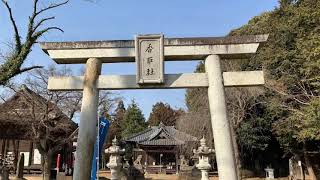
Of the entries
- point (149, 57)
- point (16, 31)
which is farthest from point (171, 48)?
point (16, 31)

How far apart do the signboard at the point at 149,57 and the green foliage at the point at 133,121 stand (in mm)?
49222

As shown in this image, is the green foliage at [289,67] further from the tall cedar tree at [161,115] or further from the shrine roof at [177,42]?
the tall cedar tree at [161,115]

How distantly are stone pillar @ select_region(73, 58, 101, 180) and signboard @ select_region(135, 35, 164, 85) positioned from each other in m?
1.11

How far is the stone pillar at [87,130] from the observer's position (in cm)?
830

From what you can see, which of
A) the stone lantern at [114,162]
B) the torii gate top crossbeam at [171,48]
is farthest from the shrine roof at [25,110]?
the torii gate top crossbeam at [171,48]

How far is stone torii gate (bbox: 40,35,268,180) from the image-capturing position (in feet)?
27.9

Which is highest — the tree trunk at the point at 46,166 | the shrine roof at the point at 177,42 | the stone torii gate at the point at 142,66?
the shrine roof at the point at 177,42

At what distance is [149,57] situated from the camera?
8.77m

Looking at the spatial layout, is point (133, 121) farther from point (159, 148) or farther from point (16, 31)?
point (16, 31)

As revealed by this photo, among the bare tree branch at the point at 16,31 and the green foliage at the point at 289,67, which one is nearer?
the bare tree branch at the point at 16,31

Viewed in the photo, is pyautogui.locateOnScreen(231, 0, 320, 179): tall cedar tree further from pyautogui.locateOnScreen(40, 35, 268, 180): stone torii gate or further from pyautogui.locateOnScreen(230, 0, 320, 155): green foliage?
pyautogui.locateOnScreen(40, 35, 268, 180): stone torii gate

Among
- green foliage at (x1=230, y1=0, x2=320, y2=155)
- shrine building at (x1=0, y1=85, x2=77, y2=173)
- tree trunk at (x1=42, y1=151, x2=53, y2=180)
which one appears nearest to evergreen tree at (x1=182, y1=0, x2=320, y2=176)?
green foliage at (x1=230, y1=0, x2=320, y2=155)

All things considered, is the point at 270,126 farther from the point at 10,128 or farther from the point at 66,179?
the point at 10,128

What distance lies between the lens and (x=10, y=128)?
1178 inches
